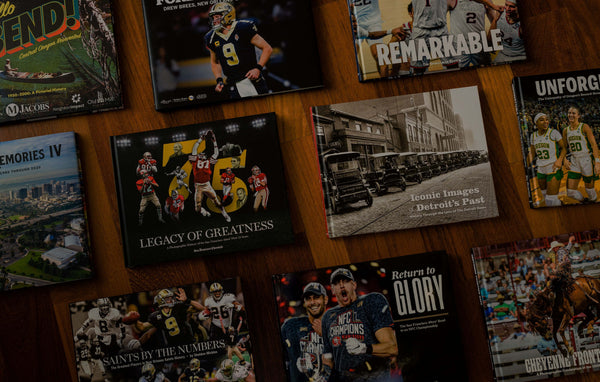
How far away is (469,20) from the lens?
1.18 metres

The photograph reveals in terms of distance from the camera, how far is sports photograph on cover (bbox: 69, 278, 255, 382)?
1108 millimetres

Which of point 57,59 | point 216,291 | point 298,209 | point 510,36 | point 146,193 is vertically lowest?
point 216,291

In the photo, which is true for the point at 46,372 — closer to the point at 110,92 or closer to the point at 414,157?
the point at 110,92

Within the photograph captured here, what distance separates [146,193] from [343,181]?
0.56 metres

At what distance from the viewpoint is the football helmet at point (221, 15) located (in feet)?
3.83

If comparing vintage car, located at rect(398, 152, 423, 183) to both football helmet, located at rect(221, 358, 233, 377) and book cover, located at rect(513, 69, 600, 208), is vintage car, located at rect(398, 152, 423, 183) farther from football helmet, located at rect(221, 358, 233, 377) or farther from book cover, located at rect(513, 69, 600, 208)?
football helmet, located at rect(221, 358, 233, 377)

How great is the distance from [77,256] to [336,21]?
1.00m

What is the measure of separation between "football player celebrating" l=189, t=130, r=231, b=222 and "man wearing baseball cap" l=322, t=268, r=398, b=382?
15.3 inches

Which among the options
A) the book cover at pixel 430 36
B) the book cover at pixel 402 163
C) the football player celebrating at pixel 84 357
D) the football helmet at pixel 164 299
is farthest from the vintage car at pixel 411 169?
the football player celebrating at pixel 84 357

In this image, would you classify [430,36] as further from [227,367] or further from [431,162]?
[227,367]

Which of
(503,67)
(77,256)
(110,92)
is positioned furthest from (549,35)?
(77,256)

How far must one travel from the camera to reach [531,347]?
112cm

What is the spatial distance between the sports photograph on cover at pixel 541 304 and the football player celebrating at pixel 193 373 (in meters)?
0.80

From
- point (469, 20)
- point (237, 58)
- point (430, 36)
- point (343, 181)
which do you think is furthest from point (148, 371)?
point (469, 20)
